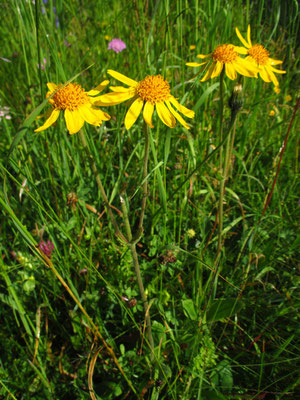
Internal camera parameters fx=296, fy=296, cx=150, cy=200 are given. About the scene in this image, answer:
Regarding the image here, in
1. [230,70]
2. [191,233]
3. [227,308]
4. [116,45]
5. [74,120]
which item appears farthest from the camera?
[116,45]

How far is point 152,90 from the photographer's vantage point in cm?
92

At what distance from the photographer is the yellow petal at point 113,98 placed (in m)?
0.88

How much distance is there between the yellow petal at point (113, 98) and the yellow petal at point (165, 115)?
96mm

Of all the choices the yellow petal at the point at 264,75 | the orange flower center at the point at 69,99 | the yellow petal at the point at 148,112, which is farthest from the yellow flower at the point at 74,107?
the yellow petal at the point at 264,75

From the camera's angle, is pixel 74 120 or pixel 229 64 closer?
pixel 74 120

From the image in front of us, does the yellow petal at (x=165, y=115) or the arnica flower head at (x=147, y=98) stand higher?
the arnica flower head at (x=147, y=98)

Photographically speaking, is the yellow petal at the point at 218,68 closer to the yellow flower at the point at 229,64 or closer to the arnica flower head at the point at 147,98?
the yellow flower at the point at 229,64

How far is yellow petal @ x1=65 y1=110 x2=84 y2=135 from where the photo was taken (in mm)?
822

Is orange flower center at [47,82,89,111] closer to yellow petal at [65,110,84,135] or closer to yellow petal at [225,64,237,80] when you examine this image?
yellow petal at [65,110,84,135]

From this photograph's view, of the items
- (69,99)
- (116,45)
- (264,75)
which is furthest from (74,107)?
(116,45)

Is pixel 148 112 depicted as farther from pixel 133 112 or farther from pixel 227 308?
pixel 227 308

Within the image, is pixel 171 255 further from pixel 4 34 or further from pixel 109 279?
pixel 4 34

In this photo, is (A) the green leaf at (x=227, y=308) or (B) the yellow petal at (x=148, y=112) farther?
(A) the green leaf at (x=227, y=308)

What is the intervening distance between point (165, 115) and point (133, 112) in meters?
0.10
